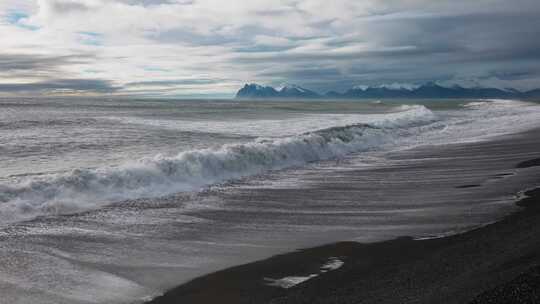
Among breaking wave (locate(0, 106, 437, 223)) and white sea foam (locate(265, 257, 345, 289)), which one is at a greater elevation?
breaking wave (locate(0, 106, 437, 223))

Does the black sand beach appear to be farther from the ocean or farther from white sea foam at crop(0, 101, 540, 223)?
white sea foam at crop(0, 101, 540, 223)

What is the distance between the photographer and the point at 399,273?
5.84 meters

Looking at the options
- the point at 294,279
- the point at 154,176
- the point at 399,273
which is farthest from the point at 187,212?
the point at 399,273

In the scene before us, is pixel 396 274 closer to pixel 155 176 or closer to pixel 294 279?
pixel 294 279

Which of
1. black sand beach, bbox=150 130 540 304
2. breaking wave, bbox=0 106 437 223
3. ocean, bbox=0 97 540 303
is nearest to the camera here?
black sand beach, bbox=150 130 540 304

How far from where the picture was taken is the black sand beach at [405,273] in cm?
476

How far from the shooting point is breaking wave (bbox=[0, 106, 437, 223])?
990 cm

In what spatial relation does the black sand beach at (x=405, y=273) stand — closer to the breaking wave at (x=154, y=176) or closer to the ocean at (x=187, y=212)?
the ocean at (x=187, y=212)

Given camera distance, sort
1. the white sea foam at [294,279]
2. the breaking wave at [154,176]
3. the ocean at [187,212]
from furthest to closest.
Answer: the breaking wave at [154,176] < the ocean at [187,212] < the white sea foam at [294,279]

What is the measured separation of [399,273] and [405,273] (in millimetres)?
75

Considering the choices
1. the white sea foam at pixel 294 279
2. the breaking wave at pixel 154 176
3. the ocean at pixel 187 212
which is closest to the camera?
the white sea foam at pixel 294 279

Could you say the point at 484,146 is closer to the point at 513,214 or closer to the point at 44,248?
the point at 513,214

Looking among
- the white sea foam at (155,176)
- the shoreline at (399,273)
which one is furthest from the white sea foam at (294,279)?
the white sea foam at (155,176)

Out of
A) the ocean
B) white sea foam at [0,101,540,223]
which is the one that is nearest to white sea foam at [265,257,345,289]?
the ocean
